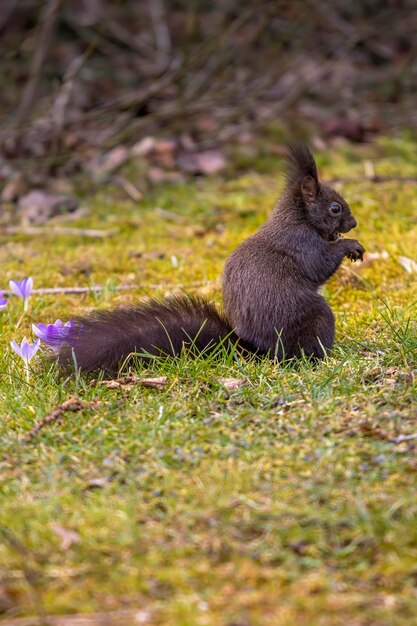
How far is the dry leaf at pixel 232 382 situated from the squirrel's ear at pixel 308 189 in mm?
942

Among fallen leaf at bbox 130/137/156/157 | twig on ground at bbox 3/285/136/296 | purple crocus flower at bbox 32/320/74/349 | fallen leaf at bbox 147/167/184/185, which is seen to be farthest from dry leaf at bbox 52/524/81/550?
fallen leaf at bbox 130/137/156/157

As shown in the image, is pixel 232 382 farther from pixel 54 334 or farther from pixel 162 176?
pixel 162 176

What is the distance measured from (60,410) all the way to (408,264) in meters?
2.29

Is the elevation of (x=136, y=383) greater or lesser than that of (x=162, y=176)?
lesser

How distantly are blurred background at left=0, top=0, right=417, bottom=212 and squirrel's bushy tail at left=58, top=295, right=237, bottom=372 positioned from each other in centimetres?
321

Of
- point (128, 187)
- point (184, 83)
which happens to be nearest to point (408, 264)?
point (128, 187)

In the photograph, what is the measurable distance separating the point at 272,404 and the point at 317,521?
759mm

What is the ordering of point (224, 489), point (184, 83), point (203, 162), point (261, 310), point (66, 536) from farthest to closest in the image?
point (184, 83) < point (203, 162) < point (261, 310) < point (224, 489) < point (66, 536)

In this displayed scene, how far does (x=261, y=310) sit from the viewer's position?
11.3 feet

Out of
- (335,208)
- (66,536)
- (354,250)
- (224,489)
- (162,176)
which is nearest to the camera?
(66,536)

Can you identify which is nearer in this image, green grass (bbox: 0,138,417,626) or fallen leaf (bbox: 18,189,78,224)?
green grass (bbox: 0,138,417,626)

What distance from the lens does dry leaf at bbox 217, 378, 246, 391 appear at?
10.2 ft

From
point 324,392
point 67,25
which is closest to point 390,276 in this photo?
point 324,392

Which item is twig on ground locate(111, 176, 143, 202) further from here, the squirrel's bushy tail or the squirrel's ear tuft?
the squirrel's bushy tail
